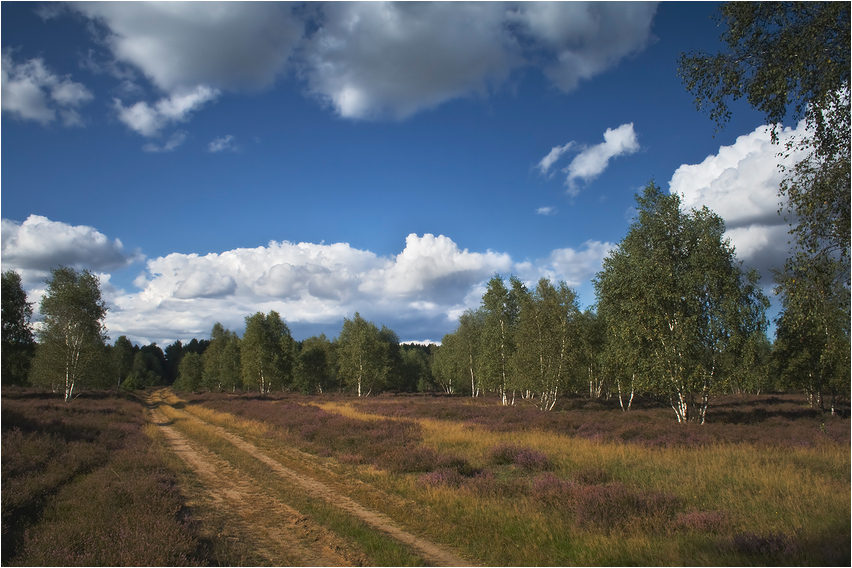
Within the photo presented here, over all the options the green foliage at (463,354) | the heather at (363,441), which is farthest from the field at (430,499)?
the green foliage at (463,354)

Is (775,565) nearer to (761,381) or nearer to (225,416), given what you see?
(761,381)

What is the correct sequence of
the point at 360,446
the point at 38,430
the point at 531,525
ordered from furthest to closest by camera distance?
1. the point at 360,446
2. the point at 38,430
3. the point at 531,525

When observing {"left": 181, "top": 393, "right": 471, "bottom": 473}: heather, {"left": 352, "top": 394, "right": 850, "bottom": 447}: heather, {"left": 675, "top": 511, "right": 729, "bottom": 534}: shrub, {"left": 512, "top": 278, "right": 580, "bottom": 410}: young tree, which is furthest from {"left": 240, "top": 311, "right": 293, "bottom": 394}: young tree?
{"left": 675, "top": 511, "right": 729, "bottom": 534}: shrub

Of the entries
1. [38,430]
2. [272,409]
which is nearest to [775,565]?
[38,430]

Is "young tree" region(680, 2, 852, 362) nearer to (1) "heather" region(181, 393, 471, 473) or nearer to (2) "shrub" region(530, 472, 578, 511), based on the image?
(2) "shrub" region(530, 472, 578, 511)

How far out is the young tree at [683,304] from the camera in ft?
70.9

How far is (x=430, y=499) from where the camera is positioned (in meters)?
10.5

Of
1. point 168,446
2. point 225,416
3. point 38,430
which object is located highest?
point 38,430

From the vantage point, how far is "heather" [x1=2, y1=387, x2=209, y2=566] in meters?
6.64

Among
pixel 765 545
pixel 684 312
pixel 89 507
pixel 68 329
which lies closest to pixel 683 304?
pixel 684 312

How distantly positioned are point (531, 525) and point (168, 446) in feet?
58.5

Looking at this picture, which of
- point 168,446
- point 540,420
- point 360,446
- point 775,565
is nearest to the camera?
point 775,565

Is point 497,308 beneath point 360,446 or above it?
above

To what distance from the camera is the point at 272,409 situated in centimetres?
3278
